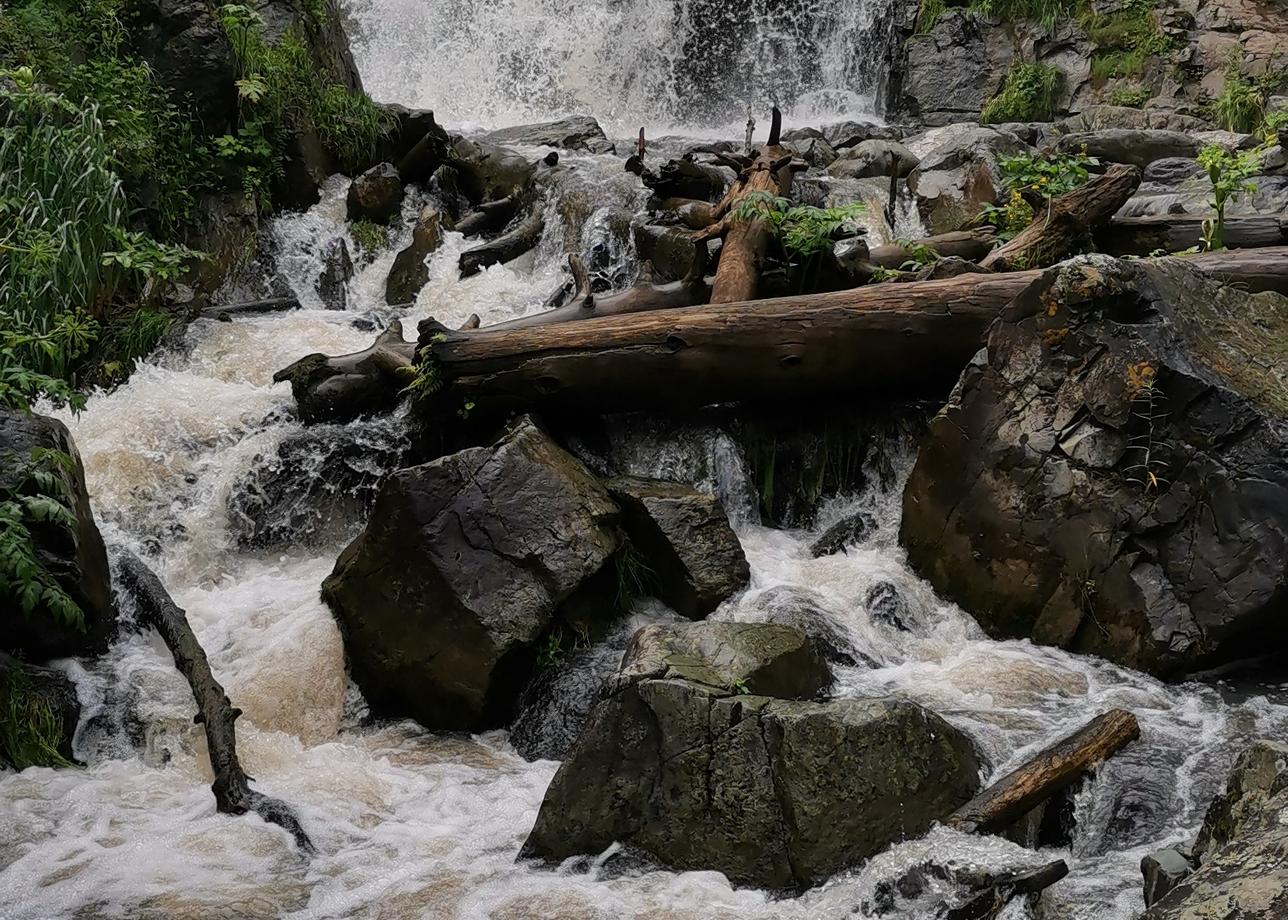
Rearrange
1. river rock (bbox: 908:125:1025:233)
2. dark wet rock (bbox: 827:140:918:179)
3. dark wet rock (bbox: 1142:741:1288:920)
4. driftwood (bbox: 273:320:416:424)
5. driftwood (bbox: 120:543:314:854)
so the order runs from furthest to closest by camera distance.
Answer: dark wet rock (bbox: 827:140:918:179) < river rock (bbox: 908:125:1025:233) < driftwood (bbox: 273:320:416:424) < driftwood (bbox: 120:543:314:854) < dark wet rock (bbox: 1142:741:1288:920)

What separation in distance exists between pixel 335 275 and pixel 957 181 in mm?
5666

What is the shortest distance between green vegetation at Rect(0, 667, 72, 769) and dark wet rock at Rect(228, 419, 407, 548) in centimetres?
177

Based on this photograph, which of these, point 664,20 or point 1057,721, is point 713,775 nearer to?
point 1057,721

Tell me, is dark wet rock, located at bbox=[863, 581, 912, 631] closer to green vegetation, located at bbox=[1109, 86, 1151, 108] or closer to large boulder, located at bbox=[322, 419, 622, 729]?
large boulder, located at bbox=[322, 419, 622, 729]

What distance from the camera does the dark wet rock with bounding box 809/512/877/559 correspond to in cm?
Result: 570

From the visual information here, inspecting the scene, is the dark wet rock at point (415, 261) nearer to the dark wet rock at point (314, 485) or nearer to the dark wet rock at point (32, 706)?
the dark wet rock at point (314, 485)

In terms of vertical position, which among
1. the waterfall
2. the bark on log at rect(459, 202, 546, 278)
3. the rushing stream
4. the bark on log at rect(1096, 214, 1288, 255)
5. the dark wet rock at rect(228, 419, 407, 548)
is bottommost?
the rushing stream

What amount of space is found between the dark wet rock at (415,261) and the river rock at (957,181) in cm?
449

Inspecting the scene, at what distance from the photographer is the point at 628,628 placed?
5.08 meters

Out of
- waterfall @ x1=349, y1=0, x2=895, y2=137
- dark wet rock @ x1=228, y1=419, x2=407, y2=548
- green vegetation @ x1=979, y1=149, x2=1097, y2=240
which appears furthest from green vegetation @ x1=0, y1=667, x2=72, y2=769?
waterfall @ x1=349, y1=0, x2=895, y2=137

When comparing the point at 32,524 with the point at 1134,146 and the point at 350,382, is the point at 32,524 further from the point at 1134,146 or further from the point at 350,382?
the point at 1134,146

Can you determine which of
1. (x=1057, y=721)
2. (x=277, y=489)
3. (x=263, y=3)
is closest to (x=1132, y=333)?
(x=1057, y=721)

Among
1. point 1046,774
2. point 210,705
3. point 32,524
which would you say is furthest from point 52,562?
point 1046,774

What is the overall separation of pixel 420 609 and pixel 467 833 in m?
1.22
